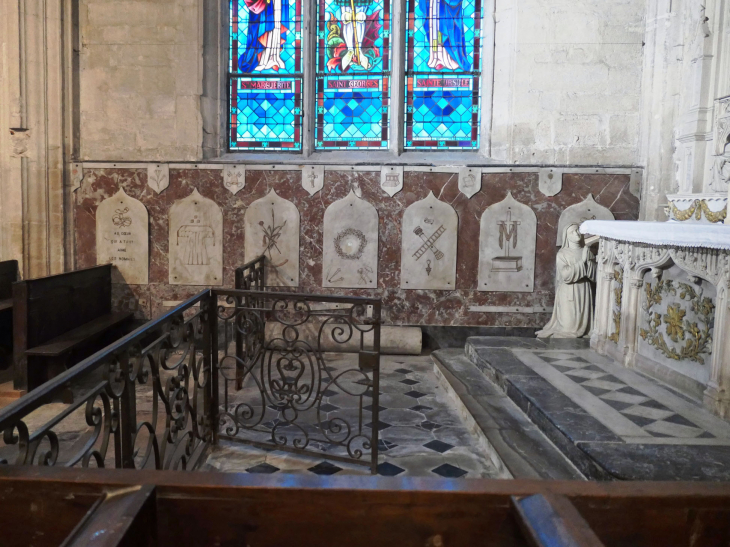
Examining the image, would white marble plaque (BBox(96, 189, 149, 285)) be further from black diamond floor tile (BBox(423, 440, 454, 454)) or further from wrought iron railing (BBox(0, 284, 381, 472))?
black diamond floor tile (BBox(423, 440, 454, 454))

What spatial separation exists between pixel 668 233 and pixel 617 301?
41.2 inches

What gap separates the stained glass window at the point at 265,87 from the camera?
6.23 m

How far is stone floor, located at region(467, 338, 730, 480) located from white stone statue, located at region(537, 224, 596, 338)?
1.77ft

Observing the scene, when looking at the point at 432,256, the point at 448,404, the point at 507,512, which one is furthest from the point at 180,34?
the point at 507,512

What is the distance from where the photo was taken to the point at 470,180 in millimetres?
5793

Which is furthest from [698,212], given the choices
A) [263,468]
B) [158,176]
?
[158,176]

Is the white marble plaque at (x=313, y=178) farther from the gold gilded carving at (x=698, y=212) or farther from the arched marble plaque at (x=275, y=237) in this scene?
the gold gilded carving at (x=698, y=212)

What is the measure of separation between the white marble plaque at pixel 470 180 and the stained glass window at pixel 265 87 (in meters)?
1.73

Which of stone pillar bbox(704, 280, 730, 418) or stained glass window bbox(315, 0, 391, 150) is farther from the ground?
stained glass window bbox(315, 0, 391, 150)

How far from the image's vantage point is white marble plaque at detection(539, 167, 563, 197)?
573cm

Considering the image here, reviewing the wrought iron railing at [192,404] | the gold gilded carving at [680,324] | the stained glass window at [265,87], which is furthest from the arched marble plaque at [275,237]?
the gold gilded carving at [680,324]

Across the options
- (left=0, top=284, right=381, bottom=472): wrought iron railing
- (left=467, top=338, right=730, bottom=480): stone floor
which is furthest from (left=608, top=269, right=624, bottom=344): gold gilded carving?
(left=0, top=284, right=381, bottom=472): wrought iron railing

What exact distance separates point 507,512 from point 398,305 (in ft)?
16.3

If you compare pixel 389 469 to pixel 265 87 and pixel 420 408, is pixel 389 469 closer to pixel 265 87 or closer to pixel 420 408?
pixel 420 408
